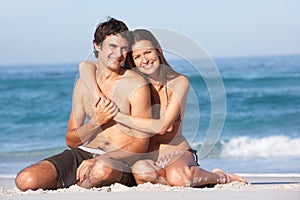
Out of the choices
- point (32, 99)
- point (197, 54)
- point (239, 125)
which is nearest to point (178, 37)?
point (197, 54)

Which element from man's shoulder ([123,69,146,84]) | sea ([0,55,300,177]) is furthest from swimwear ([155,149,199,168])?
man's shoulder ([123,69,146,84])

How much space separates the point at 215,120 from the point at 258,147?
18.2 feet

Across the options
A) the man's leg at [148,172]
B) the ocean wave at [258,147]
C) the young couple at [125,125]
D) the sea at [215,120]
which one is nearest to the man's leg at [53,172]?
the young couple at [125,125]

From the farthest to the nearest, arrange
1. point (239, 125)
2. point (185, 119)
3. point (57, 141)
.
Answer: point (239, 125)
point (57, 141)
point (185, 119)

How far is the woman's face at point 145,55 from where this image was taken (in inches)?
199

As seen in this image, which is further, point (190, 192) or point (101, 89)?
point (101, 89)

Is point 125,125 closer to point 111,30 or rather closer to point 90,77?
point 90,77

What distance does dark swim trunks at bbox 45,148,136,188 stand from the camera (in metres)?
5.06

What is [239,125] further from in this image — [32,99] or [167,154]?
[167,154]

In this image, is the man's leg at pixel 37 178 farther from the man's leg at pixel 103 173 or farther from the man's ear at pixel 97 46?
the man's ear at pixel 97 46

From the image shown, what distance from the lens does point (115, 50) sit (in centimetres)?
498

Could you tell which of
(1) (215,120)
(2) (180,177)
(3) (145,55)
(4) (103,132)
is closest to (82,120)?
(4) (103,132)

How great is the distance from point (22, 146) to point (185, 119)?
6.47 metres

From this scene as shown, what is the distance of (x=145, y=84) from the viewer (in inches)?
197
